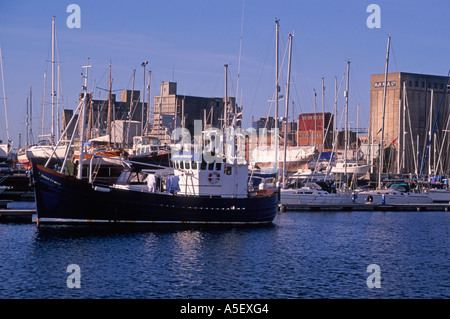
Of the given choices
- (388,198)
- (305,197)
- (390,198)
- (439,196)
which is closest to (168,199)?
(305,197)

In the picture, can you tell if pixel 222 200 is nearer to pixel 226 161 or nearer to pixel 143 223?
pixel 226 161

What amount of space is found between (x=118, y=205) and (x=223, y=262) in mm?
12150

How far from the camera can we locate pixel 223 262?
113 ft

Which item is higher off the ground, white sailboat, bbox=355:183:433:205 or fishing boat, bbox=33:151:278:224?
fishing boat, bbox=33:151:278:224

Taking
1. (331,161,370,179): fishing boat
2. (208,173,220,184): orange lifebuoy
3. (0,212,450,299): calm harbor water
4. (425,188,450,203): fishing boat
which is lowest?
(425,188,450,203): fishing boat

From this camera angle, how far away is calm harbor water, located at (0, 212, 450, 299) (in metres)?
27.9

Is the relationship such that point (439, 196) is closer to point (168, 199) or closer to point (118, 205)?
point (168, 199)

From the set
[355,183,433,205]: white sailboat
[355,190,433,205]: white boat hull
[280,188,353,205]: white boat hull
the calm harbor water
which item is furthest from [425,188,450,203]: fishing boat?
the calm harbor water

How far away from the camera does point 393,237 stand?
4734 centimetres

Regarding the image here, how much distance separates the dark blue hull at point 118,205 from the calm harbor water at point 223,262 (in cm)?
94

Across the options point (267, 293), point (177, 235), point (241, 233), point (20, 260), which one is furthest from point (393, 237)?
point (20, 260)

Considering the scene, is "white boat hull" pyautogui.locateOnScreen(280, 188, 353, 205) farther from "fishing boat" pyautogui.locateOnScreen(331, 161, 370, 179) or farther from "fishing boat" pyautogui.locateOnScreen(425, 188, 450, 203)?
"fishing boat" pyautogui.locateOnScreen(331, 161, 370, 179)

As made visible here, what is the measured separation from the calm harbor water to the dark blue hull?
94 centimetres
